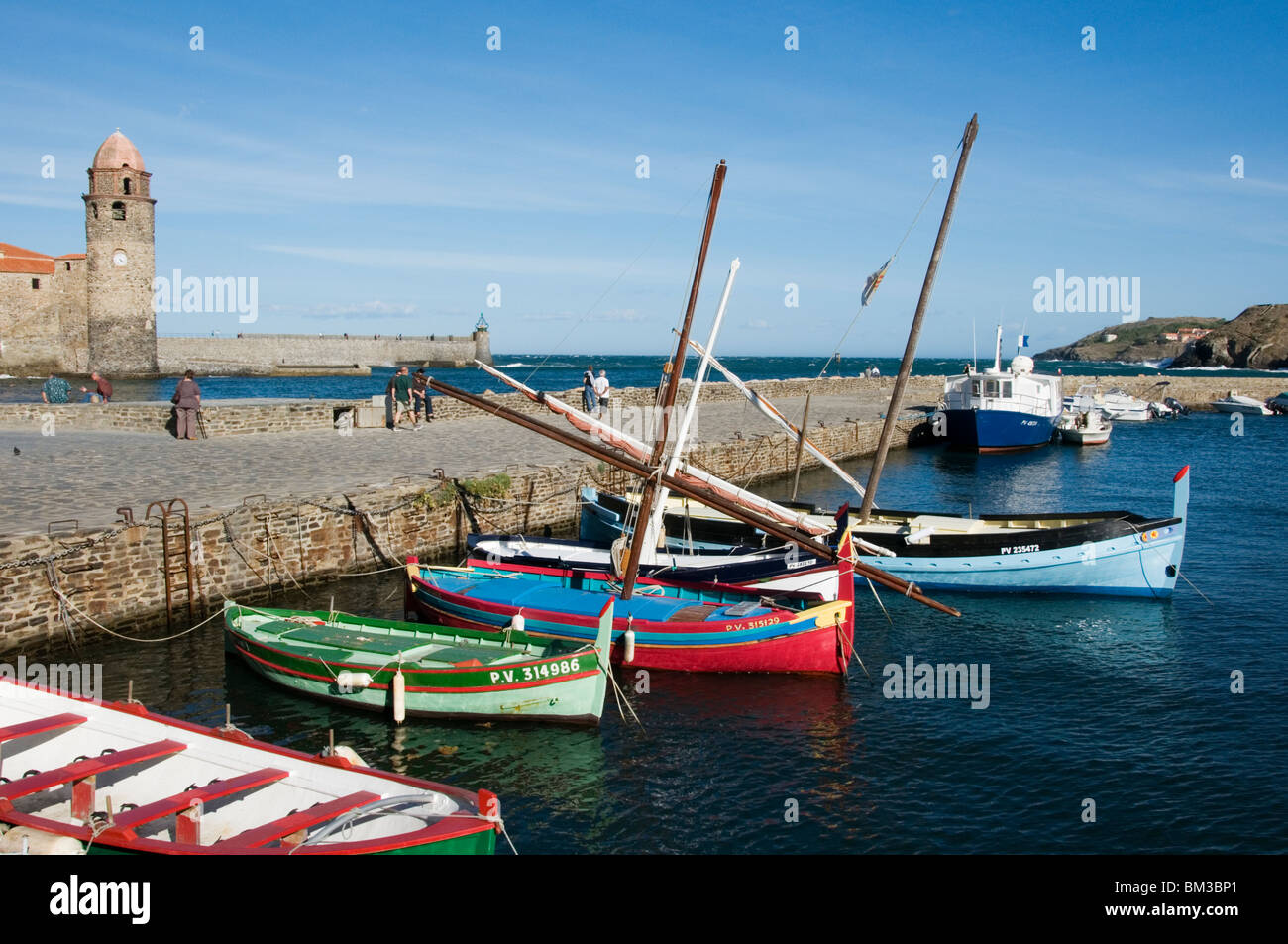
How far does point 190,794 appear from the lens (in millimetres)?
8562

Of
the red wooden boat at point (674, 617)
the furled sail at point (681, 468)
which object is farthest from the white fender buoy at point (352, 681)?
the furled sail at point (681, 468)

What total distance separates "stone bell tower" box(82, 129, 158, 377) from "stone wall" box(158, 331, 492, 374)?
488 inches

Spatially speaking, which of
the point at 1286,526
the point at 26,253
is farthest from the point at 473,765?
the point at 26,253

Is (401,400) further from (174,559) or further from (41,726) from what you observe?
(41,726)

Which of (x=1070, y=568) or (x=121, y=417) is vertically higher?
(x=121, y=417)

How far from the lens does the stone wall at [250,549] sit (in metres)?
15.2

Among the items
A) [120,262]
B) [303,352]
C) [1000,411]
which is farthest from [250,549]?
[303,352]

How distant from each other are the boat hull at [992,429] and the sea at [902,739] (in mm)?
29144

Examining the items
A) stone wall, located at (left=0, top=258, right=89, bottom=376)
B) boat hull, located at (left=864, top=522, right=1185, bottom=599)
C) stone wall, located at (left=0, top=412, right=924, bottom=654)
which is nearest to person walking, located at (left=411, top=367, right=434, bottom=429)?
stone wall, located at (left=0, top=412, right=924, bottom=654)

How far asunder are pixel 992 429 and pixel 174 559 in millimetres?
42239

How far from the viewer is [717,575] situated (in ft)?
60.0

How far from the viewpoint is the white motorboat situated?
7356cm

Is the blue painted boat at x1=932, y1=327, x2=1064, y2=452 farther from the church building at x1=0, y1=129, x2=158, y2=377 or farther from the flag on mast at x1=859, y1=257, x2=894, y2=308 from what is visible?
the church building at x1=0, y1=129, x2=158, y2=377
